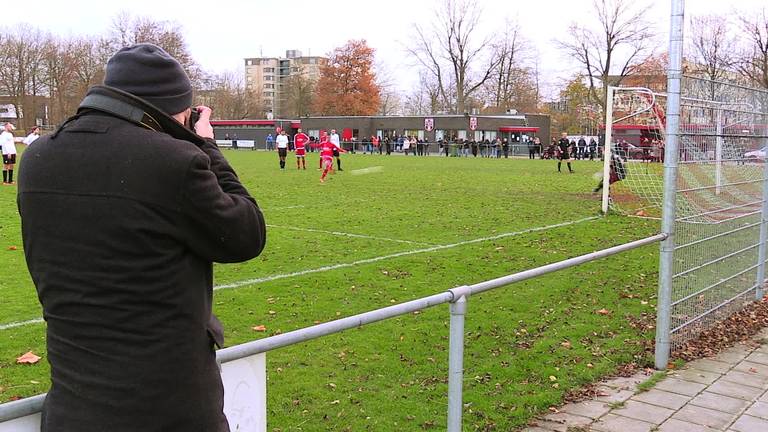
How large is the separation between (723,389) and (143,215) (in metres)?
4.70

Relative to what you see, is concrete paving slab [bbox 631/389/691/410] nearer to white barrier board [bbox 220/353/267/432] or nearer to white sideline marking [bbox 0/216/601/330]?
white barrier board [bbox 220/353/267/432]

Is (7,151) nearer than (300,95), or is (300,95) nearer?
(7,151)

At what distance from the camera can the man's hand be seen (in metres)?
2.16

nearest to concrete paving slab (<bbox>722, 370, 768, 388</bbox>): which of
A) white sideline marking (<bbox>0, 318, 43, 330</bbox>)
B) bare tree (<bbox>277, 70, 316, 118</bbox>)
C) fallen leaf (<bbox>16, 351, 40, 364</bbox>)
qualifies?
fallen leaf (<bbox>16, 351, 40, 364</bbox>)

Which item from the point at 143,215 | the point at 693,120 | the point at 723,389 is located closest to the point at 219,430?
the point at 143,215

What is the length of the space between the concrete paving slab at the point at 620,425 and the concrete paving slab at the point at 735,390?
37.9 inches

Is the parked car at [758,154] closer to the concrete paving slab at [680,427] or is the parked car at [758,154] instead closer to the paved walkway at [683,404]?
the paved walkway at [683,404]

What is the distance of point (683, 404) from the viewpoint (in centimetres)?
482

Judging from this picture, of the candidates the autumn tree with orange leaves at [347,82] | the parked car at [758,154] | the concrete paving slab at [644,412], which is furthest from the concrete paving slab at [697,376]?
the autumn tree with orange leaves at [347,82]

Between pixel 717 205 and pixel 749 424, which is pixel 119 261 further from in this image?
pixel 717 205

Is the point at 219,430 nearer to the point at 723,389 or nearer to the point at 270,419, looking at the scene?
the point at 270,419

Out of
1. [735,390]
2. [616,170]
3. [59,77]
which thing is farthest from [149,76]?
[59,77]

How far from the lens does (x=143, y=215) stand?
5.93ft

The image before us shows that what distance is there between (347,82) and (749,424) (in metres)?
89.6
